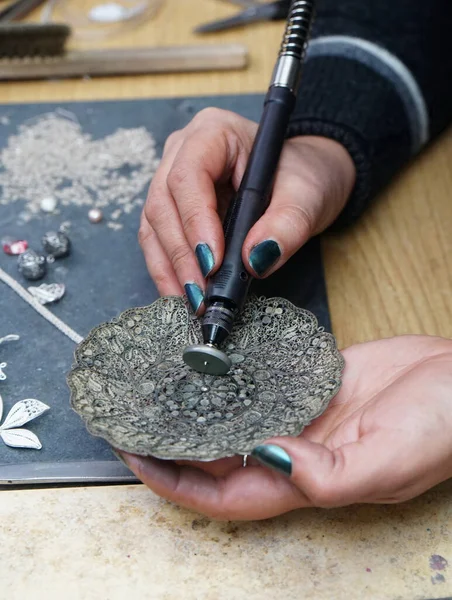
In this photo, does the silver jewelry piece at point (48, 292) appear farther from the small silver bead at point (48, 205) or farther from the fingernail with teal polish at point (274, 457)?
the fingernail with teal polish at point (274, 457)

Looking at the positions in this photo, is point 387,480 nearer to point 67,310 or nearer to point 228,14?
point 67,310

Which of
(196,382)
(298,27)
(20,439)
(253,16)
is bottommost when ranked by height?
(20,439)

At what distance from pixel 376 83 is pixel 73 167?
554 millimetres

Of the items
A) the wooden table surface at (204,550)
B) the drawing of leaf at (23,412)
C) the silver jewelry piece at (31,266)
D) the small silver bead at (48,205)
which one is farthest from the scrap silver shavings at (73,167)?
the wooden table surface at (204,550)

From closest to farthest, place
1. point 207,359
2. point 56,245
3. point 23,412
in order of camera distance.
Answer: point 207,359 → point 23,412 → point 56,245

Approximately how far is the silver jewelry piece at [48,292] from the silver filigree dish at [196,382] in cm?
23

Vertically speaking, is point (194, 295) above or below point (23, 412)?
above

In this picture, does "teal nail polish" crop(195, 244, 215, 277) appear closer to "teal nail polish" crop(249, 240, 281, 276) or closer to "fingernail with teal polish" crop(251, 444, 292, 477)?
"teal nail polish" crop(249, 240, 281, 276)

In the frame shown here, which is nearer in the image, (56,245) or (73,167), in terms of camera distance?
(56,245)

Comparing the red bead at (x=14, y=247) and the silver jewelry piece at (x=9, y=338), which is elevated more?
the red bead at (x=14, y=247)

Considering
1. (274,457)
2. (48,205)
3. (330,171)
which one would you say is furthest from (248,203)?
(48,205)

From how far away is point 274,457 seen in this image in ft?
2.09

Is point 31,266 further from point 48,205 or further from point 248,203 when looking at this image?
point 248,203

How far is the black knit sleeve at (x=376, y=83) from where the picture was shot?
1.12 metres
